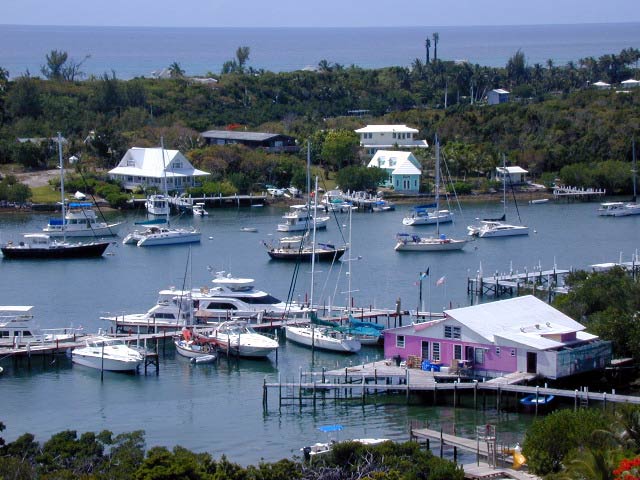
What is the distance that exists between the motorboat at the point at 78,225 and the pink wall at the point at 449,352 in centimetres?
3249

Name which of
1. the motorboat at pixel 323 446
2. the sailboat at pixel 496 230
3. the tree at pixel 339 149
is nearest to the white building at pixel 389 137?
the tree at pixel 339 149

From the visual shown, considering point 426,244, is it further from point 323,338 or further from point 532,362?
point 532,362

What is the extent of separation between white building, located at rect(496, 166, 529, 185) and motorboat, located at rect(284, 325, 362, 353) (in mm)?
47783

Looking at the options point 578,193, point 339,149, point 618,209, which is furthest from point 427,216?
point 339,149

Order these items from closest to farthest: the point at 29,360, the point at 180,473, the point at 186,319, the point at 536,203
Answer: the point at 180,473
the point at 29,360
the point at 186,319
the point at 536,203

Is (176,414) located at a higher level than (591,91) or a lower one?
lower

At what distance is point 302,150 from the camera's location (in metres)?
97.8

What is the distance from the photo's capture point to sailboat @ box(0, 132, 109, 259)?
219 feet

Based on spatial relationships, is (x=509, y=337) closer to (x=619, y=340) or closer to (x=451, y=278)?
(x=619, y=340)

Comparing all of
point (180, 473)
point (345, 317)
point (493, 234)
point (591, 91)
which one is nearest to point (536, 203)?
point (493, 234)

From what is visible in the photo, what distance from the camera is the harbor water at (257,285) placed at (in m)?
37.2

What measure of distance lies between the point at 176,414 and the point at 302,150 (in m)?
60.4

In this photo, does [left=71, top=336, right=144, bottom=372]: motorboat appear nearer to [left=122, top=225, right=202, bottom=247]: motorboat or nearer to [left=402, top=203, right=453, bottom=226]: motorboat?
[left=122, top=225, right=202, bottom=247]: motorboat

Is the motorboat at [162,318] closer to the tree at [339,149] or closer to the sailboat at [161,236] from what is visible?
the sailboat at [161,236]
